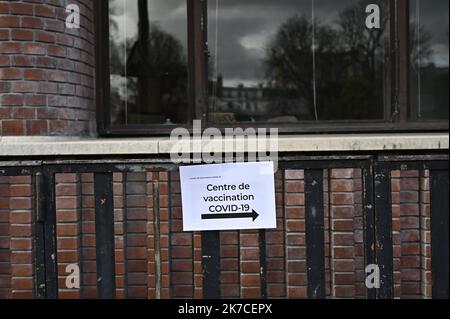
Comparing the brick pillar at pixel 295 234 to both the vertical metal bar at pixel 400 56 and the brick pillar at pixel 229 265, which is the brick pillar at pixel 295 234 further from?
the vertical metal bar at pixel 400 56

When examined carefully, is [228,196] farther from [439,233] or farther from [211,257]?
[439,233]

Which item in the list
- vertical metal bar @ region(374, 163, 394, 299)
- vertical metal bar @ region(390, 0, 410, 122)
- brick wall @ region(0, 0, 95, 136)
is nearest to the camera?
vertical metal bar @ region(374, 163, 394, 299)

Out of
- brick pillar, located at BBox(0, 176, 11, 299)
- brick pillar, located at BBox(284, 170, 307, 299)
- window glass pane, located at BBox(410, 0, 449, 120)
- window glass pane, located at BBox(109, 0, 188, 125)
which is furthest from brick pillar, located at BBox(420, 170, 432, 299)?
brick pillar, located at BBox(0, 176, 11, 299)

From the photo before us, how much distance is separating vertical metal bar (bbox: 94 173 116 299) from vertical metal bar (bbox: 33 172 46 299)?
1.06 ft

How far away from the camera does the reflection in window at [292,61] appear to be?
12.8 feet

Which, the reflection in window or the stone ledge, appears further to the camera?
the reflection in window

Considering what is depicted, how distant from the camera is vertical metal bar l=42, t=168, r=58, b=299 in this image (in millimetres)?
2816

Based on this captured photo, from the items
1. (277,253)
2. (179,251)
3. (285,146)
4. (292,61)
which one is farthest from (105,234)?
(292,61)

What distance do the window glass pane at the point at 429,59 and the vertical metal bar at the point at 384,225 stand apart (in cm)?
130

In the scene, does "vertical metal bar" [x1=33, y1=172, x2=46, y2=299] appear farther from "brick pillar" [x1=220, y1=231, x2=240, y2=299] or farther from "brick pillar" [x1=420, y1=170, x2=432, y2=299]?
"brick pillar" [x1=420, y1=170, x2=432, y2=299]

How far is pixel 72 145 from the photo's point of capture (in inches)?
111

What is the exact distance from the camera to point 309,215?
2807 mm

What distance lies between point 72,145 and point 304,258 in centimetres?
155
